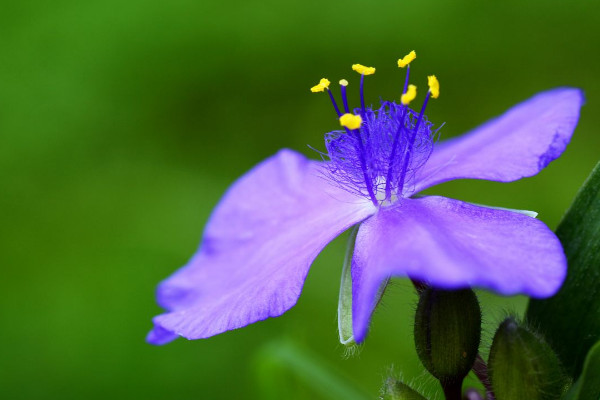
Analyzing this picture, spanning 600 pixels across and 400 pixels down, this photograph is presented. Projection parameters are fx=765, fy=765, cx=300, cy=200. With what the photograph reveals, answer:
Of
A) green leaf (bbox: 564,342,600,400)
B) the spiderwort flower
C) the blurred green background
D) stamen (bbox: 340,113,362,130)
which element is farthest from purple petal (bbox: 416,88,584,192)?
the blurred green background

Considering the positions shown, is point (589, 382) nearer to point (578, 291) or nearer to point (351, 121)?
point (578, 291)

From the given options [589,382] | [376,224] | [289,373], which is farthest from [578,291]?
[289,373]

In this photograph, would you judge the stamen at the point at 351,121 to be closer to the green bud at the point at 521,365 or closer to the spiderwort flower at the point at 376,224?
the spiderwort flower at the point at 376,224

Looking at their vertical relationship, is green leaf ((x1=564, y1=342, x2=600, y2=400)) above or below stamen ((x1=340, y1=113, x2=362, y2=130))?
below

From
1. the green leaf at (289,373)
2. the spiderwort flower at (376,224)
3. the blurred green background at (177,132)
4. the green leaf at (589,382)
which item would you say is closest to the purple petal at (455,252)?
the spiderwort flower at (376,224)

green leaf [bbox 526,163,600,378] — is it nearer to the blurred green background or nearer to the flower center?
the flower center

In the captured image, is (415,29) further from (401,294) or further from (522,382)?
(522,382)
